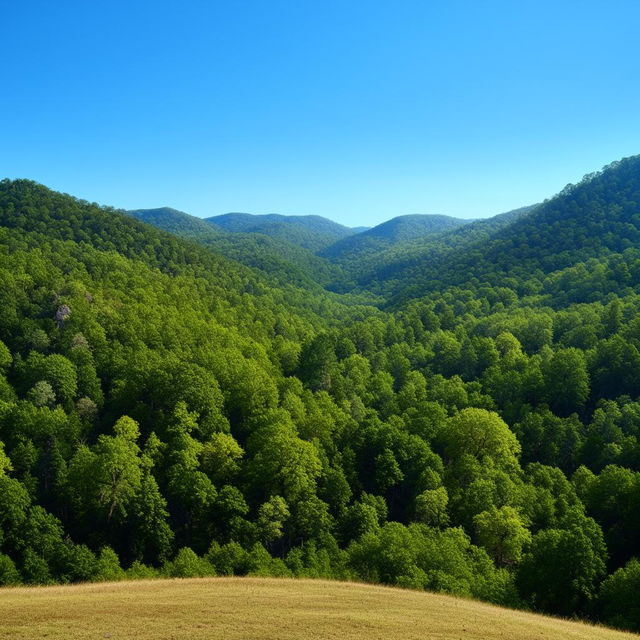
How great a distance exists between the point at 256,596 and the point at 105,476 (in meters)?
32.6

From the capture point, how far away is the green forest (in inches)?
1775

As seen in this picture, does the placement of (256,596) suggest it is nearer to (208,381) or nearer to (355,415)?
(208,381)

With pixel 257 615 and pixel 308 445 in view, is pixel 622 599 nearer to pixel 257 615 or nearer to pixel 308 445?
pixel 257 615

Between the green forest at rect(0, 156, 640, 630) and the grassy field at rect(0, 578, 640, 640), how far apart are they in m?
11.2

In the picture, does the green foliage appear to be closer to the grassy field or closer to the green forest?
the green forest

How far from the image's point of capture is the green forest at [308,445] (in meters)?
45.1

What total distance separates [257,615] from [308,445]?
38092 mm

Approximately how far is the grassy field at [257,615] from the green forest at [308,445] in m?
11.2

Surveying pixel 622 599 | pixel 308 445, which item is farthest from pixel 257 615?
pixel 308 445

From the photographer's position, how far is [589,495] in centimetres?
5400

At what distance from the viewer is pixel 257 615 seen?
2481 cm

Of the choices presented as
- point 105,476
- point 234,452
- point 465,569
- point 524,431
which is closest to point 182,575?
point 105,476

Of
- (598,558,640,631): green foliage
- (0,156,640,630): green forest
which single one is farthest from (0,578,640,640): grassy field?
(0,156,640,630): green forest

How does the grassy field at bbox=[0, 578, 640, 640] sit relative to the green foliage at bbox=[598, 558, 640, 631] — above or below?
above
